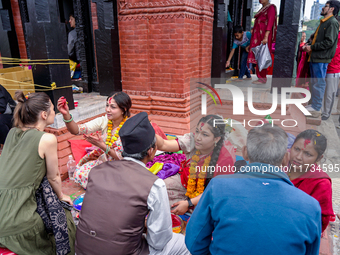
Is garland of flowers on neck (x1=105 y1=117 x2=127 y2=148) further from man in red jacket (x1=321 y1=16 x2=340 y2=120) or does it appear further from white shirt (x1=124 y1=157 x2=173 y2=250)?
man in red jacket (x1=321 y1=16 x2=340 y2=120)

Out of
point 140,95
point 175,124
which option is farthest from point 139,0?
point 175,124

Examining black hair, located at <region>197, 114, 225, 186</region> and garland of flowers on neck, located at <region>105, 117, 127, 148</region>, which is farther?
garland of flowers on neck, located at <region>105, 117, 127, 148</region>

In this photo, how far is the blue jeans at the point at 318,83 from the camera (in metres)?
4.52

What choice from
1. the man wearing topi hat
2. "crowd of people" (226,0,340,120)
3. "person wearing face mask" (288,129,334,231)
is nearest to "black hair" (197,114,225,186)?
"person wearing face mask" (288,129,334,231)

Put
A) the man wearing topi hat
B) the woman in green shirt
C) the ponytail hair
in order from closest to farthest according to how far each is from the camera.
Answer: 1. the man wearing topi hat
2. the woman in green shirt
3. the ponytail hair

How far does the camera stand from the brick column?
178 inches

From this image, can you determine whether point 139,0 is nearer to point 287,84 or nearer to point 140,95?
point 140,95

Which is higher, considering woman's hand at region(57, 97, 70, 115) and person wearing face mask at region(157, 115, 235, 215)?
woman's hand at region(57, 97, 70, 115)

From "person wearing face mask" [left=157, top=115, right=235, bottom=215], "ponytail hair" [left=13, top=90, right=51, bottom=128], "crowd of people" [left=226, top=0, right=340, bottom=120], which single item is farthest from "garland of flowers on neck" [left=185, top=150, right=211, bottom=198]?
"crowd of people" [left=226, top=0, right=340, bottom=120]

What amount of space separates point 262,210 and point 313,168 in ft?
3.64

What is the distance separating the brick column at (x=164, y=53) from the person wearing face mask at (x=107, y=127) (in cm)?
183

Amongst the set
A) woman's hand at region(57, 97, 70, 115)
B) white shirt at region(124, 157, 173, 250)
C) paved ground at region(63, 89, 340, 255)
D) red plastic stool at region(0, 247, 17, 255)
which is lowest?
paved ground at region(63, 89, 340, 255)

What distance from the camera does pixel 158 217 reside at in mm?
1605

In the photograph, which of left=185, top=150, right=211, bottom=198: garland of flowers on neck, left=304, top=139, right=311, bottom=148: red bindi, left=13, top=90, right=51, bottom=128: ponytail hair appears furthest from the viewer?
left=185, top=150, right=211, bottom=198: garland of flowers on neck
